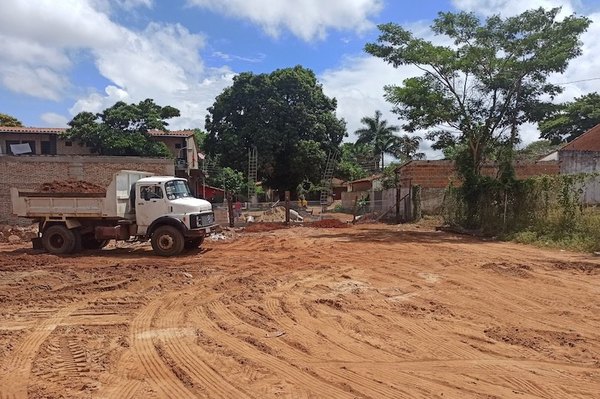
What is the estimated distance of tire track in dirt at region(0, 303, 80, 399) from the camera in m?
4.72

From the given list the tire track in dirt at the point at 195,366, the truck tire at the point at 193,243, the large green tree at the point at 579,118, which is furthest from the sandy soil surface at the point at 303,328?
the large green tree at the point at 579,118

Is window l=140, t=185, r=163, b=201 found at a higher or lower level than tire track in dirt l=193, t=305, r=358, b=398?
higher

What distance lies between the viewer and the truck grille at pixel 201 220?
1448cm

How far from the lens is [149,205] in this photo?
14.8 metres

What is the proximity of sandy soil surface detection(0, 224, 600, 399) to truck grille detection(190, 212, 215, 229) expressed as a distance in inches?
71.0

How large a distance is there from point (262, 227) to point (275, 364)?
1845cm

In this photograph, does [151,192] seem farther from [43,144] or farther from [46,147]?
[43,144]

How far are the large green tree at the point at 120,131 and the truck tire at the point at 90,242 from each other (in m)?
20.0

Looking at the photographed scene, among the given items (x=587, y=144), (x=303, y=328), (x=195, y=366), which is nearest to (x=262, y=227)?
(x=303, y=328)

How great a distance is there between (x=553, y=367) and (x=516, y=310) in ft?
8.56

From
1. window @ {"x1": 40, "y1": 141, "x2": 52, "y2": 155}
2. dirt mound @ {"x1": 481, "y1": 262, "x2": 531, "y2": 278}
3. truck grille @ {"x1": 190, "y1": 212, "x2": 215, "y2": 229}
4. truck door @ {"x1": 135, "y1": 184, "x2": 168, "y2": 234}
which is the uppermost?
window @ {"x1": 40, "y1": 141, "x2": 52, "y2": 155}

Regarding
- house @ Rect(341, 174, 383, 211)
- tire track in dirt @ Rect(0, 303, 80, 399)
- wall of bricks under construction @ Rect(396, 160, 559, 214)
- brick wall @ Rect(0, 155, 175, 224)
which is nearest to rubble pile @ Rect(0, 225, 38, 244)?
brick wall @ Rect(0, 155, 175, 224)

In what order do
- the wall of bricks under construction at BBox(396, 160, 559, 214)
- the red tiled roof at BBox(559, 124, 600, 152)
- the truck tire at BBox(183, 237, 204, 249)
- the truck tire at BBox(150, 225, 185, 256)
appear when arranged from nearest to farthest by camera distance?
the truck tire at BBox(150, 225, 185, 256) < the truck tire at BBox(183, 237, 204, 249) < the red tiled roof at BBox(559, 124, 600, 152) < the wall of bricks under construction at BBox(396, 160, 559, 214)

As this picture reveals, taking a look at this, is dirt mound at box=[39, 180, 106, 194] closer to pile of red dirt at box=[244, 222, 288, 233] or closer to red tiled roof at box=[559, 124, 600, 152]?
pile of red dirt at box=[244, 222, 288, 233]
